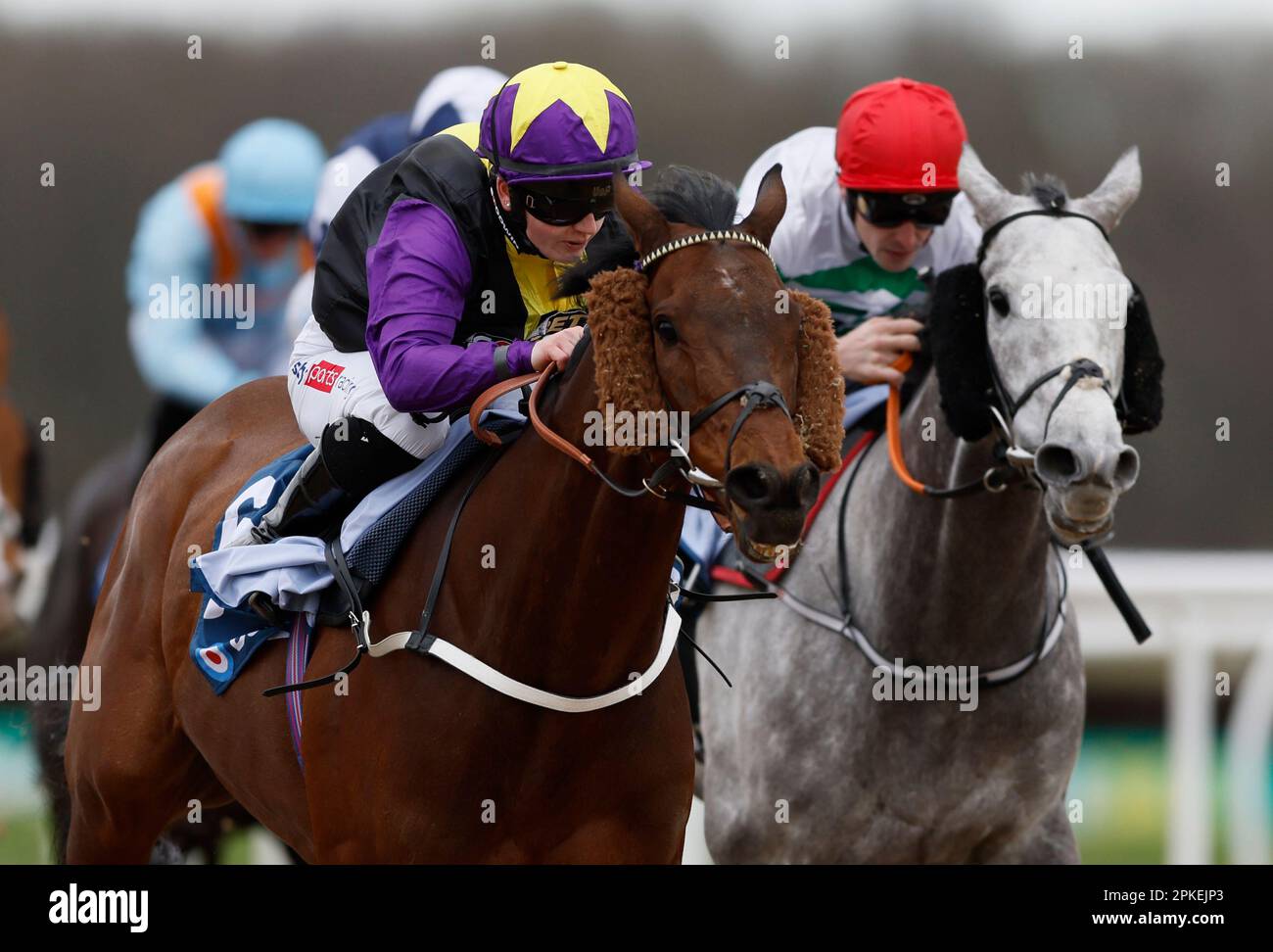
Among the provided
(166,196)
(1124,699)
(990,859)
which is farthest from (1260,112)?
(990,859)

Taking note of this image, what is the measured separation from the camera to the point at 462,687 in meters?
3.42

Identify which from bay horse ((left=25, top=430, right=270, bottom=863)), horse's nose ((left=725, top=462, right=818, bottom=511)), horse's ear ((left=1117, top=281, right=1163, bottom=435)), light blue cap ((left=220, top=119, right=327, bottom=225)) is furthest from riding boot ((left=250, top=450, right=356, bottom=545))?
light blue cap ((left=220, top=119, right=327, bottom=225))

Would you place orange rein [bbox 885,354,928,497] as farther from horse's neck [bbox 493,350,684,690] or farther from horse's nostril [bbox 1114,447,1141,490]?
horse's neck [bbox 493,350,684,690]

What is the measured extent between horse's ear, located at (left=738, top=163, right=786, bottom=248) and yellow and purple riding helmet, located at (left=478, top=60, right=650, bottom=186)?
292 mm

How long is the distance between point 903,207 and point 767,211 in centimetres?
168

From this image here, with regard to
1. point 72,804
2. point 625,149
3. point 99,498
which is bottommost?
point 72,804

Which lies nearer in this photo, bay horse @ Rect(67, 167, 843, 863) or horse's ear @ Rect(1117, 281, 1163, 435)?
bay horse @ Rect(67, 167, 843, 863)

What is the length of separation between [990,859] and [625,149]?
2021 millimetres

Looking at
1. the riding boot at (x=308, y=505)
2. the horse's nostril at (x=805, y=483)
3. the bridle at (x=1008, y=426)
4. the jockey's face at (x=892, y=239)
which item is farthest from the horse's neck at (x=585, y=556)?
the jockey's face at (x=892, y=239)

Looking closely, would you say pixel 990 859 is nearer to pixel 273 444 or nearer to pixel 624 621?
pixel 624 621

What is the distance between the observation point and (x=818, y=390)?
3.07 metres

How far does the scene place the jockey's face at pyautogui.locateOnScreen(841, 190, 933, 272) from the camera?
4941mm
